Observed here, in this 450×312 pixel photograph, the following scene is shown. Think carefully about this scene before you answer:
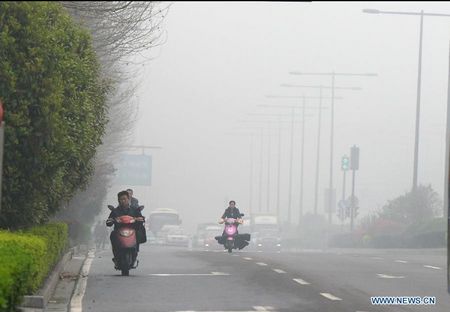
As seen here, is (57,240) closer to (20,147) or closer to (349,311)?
(20,147)

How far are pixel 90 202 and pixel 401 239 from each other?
48.5 feet

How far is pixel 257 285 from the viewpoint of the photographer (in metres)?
22.7

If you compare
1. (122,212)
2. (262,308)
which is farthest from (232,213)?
(262,308)

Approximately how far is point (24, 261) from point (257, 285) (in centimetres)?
830

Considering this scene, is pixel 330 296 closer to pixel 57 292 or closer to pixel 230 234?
pixel 57 292

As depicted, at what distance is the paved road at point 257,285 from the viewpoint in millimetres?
19016

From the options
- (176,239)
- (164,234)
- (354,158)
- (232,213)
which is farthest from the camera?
(164,234)

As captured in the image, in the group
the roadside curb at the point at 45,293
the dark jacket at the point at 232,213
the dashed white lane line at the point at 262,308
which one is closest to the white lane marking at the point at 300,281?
the roadside curb at the point at 45,293

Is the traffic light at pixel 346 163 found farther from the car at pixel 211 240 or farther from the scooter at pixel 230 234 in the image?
the scooter at pixel 230 234

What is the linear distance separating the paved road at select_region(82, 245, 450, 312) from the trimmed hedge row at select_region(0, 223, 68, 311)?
0.81 metres

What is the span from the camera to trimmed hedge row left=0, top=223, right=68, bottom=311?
41.8ft

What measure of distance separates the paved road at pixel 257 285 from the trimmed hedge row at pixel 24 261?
0.81m

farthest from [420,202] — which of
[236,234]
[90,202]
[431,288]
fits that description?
[431,288]

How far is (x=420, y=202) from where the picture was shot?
69.6 meters
